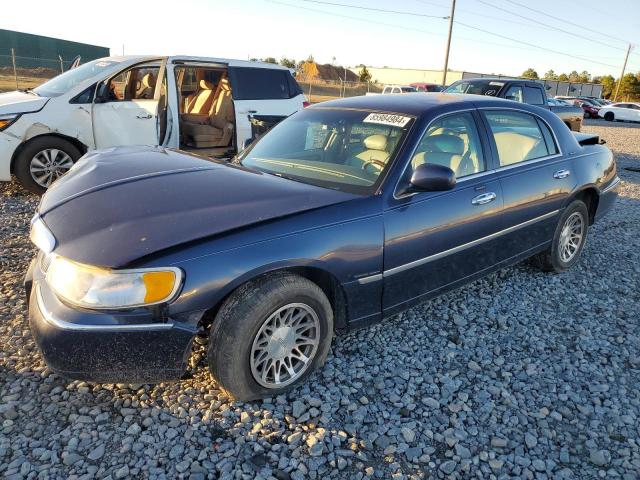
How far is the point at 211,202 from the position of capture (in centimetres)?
261

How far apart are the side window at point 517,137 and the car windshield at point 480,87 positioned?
23.5ft

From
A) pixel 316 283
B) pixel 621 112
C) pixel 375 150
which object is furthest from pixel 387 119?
pixel 621 112

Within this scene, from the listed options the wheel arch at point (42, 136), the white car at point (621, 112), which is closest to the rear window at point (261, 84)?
the wheel arch at point (42, 136)

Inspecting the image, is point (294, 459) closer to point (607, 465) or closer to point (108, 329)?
point (108, 329)

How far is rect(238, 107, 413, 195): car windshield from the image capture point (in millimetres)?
3072

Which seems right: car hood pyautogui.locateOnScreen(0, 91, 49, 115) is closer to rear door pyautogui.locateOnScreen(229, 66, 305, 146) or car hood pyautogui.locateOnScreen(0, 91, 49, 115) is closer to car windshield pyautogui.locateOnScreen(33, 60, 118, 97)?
car windshield pyautogui.locateOnScreen(33, 60, 118, 97)

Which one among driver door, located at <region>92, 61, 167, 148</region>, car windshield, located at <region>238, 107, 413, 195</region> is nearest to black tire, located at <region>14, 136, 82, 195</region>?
driver door, located at <region>92, 61, 167, 148</region>

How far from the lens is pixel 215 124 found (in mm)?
7480

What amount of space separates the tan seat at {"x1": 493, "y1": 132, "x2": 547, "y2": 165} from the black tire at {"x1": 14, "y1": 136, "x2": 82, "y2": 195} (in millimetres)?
5209

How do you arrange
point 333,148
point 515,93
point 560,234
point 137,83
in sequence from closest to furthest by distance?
point 333,148 → point 560,234 → point 137,83 → point 515,93

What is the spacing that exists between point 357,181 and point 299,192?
0.43 m

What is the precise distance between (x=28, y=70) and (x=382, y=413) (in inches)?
1152

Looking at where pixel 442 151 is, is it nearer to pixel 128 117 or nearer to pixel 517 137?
pixel 517 137

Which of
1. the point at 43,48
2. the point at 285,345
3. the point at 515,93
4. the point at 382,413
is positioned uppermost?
the point at 43,48
